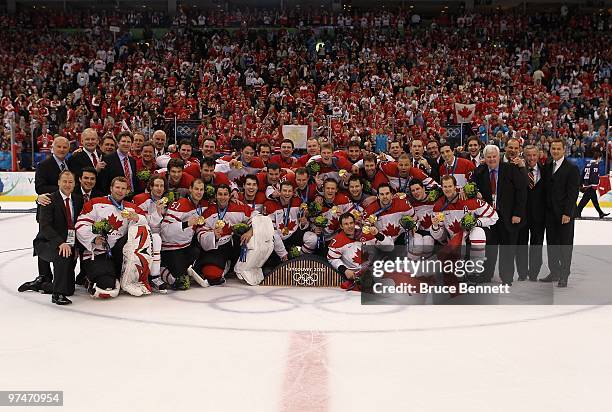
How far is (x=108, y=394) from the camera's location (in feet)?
11.6

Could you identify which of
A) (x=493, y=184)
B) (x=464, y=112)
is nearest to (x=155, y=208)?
(x=493, y=184)

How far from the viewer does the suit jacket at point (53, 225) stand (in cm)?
563

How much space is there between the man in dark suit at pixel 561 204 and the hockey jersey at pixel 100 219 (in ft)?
13.0

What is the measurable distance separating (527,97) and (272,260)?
16.1 metres

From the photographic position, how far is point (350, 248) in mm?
6273

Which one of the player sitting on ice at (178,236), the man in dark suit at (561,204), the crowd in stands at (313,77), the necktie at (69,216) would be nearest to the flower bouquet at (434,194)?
the man in dark suit at (561,204)

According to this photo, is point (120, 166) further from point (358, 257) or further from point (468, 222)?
point (468, 222)

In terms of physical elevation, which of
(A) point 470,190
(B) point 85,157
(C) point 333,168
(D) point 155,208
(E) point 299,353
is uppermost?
(B) point 85,157

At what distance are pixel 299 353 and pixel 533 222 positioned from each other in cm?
350

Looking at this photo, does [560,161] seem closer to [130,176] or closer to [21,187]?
[130,176]

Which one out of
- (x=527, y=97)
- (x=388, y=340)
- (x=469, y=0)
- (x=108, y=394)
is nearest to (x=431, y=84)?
(x=527, y=97)

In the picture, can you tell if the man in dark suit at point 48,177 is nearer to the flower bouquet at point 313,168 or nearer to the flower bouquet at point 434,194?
the flower bouquet at point 313,168

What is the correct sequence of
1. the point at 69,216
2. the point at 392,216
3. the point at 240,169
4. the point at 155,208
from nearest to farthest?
the point at 69,216
the point at 155,208
the point at 392,216
the point at 240,169

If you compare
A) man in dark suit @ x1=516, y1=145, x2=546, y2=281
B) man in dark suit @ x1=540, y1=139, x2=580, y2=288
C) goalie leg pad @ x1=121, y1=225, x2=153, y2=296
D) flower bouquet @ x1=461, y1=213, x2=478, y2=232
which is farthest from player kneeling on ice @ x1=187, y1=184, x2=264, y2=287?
man in dark suit @ x1=540, y1=139, x2=580, y2=288
